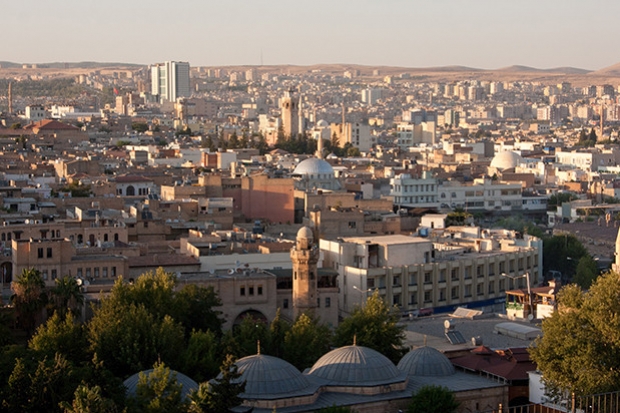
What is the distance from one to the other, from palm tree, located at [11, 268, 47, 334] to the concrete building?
7.54m

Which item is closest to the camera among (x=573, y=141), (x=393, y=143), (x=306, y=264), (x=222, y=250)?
(x=306, y=264)

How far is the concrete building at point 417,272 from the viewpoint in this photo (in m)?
29.4

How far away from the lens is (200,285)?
992 inches

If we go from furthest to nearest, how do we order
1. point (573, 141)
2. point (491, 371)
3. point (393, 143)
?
point (573, 141), point (393, 143), point (491, 371)

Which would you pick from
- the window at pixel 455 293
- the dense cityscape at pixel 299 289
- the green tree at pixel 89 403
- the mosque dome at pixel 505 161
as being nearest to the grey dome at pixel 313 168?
the dense cityscape at pixel 299 289

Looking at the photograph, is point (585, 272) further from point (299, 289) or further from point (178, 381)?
point (178, 381)

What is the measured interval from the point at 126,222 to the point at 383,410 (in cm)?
1552

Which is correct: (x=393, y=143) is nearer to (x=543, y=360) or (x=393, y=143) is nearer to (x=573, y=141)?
(x=573, y=141)

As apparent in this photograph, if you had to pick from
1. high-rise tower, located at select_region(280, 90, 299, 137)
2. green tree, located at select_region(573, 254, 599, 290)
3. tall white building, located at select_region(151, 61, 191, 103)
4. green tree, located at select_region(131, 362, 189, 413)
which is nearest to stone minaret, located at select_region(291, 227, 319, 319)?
green tree, located at select_region(131, 362, 189, 413)

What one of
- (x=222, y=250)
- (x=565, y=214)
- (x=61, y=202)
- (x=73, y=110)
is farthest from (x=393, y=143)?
(x=222, y=250)

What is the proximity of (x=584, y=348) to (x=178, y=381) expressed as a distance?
18.5ft

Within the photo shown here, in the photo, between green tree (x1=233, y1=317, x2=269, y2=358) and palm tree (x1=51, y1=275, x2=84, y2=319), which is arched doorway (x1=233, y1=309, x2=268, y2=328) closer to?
green tree (x1=233, y1=317, x2=269, y2=358)

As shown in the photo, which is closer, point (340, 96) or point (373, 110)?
point (373, 110)

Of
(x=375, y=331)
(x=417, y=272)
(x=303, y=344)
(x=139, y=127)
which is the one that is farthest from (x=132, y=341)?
(x=139, y=127)
